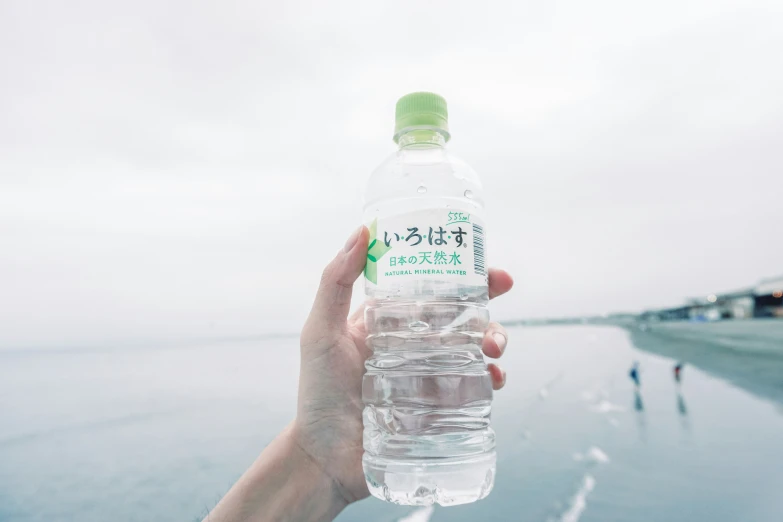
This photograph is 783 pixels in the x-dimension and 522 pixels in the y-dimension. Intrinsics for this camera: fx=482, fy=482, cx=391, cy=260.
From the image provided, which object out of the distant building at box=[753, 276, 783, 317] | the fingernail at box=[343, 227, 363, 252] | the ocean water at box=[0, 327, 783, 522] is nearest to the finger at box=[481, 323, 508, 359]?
the fingernail at box=[343, 227, 363, 252]

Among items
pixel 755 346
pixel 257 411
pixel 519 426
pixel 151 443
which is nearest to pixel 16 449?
pixel 151 443

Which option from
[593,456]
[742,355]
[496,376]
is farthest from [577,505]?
[742,355]

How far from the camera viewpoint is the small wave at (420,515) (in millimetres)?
9281

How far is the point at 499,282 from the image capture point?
230 cm

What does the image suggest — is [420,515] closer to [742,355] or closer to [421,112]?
[421,112]

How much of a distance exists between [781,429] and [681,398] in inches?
198

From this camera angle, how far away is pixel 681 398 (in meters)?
16.7

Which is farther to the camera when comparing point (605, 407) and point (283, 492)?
point (605, 407)

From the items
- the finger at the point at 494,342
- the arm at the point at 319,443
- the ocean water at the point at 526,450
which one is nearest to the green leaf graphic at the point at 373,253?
the arm at the point at 319,443

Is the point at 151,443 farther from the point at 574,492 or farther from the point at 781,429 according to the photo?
the point at 781,429

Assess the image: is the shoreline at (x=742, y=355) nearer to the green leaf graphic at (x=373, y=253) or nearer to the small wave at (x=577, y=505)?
the small wave at (x=577, y=505)

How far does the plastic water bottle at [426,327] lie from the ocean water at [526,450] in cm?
746

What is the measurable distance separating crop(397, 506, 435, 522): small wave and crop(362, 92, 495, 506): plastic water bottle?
8.30 meters

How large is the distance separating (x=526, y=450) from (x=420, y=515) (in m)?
3.84
